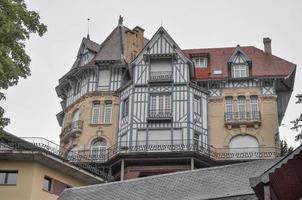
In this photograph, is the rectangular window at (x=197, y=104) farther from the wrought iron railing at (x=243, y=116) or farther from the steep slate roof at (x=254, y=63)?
the steep slate roof at (x=254, y=63)

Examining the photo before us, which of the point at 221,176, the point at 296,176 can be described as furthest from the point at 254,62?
the point at 296,176

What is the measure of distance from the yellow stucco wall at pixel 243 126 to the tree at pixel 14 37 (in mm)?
24877

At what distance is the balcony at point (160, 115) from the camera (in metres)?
41.3

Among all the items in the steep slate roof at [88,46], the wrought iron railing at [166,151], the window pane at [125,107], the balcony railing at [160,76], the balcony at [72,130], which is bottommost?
the wrought iron railing at [166,151]

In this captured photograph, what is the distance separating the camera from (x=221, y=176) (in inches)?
759

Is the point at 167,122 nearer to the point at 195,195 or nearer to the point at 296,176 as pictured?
the point at 195,195

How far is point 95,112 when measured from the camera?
4438 centimetres

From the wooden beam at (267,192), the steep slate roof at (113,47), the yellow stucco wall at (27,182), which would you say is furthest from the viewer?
the steep slate roof at (113,47)

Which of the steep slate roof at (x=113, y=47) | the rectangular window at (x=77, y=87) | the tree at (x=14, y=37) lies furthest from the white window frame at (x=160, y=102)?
the tree at (x=14, y=37)

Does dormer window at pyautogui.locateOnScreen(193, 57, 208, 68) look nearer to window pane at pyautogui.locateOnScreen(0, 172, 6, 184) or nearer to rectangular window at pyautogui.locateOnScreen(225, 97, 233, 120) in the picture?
rectangular window at pyautogui.locateOnScreen(225, 97, 233, 120)

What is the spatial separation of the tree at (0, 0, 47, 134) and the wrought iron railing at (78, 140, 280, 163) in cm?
2104

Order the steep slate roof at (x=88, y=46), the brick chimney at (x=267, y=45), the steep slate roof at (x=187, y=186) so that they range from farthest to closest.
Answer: the brick chimney at (x=267, y=45) → the steep slate roof at (x=88, y=46) → the steep slate roof at (x=187, y=186)

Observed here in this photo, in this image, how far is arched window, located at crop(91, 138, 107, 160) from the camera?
4191cm

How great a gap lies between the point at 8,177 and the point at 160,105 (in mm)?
14907
